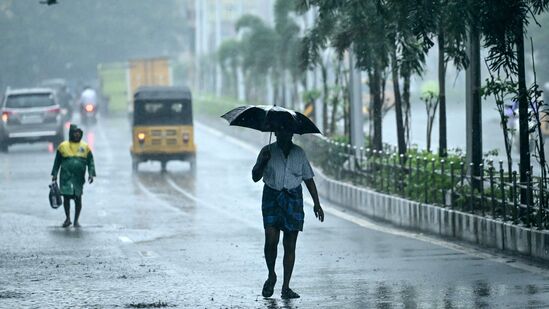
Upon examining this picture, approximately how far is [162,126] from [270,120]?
82.2ft

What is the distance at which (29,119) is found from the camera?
4488 centimetres

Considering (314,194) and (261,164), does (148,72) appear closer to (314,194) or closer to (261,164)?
(314,194)

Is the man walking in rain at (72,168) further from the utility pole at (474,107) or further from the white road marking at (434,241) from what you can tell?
the utility pole at (474,107)

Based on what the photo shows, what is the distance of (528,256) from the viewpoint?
648 inches

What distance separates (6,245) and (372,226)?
219 inches

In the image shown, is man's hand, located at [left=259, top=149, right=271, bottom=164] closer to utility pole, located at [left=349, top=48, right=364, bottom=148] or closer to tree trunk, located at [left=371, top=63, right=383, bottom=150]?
tree trunk, located at [left=371, top=63, right=383, bottom=150]

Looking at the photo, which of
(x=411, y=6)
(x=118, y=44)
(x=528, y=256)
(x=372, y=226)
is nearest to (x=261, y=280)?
(x=528, y=256)

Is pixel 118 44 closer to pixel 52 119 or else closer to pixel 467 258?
pixel 52 119

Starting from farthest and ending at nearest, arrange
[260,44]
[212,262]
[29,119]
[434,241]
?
[260,44]
[29,119]
[434,241]
[212,262]

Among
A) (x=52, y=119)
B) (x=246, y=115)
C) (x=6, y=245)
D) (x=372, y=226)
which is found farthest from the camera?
(x=52, y=119)

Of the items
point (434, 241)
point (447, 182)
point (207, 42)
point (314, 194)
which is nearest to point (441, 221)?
point (434, 241)

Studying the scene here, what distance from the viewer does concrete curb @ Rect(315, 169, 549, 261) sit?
54.1 feet

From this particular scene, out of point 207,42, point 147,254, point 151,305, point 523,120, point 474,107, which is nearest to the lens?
point 151,305

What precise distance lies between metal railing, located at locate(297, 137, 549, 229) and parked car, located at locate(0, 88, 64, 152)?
1655 centimetres
